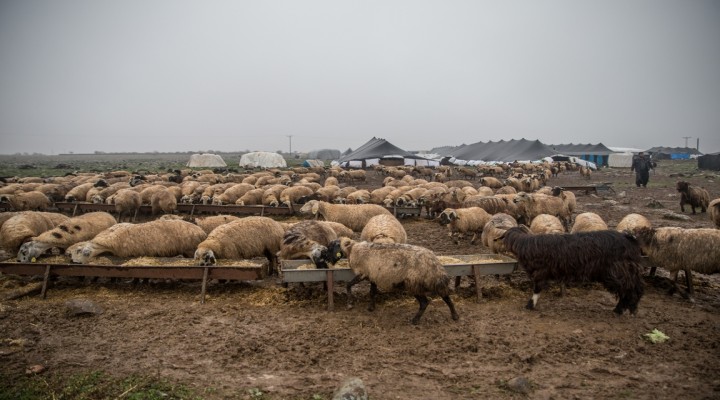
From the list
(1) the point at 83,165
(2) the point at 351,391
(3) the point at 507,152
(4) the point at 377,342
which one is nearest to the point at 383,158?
(3) the point at 507,152

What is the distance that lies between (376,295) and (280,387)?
135 inches

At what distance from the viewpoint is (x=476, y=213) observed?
1334 centimetres

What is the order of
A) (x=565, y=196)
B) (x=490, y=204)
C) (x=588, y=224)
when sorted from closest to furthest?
(x=588, y=224), (x=490, y=204), (x=565, y=196)

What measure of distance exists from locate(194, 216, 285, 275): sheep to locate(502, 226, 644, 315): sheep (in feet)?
19.6

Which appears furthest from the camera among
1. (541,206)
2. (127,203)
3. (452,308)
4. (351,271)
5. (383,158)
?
(383,158)

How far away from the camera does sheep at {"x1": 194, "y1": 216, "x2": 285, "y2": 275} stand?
30.4 ft

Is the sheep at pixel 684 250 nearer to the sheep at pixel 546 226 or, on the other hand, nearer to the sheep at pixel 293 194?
the sheep at pixel 546 226

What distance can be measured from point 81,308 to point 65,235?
3781mm

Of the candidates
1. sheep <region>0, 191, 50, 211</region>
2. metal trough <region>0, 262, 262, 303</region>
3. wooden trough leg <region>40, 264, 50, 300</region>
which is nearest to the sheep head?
metal trough <region>0, 262, 262, 303</region>

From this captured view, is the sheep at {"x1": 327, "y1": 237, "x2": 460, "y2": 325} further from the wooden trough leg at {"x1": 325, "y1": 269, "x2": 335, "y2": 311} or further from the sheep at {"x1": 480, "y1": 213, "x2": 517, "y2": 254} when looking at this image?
the sheep at {"x1": 480, "y1": 213, "x2": 517, "y2": 254}

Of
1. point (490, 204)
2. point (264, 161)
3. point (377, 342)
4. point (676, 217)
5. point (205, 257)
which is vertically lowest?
point (377, 342)

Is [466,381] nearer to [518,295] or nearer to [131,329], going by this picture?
[518,295]

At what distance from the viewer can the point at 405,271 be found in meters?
6.99

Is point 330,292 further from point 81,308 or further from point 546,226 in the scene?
point 546,226
